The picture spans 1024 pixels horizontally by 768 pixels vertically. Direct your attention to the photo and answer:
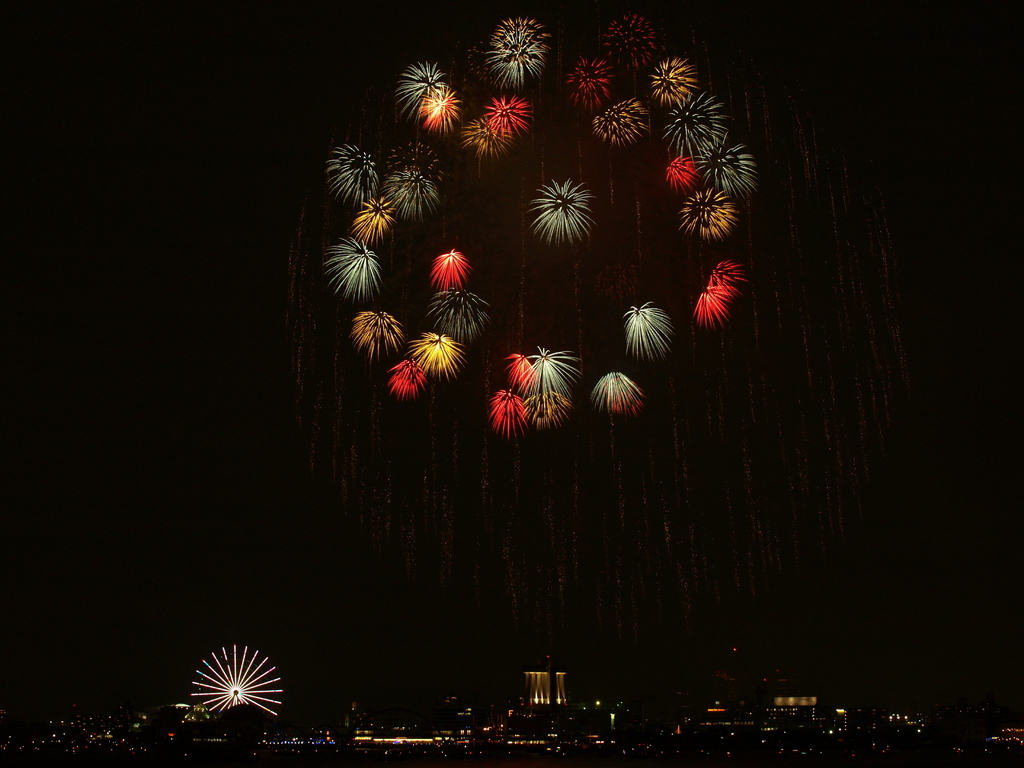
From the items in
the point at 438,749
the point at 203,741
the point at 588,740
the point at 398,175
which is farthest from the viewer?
the point at 588,740

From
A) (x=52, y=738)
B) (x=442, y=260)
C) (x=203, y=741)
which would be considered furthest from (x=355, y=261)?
(x=52, y=738)

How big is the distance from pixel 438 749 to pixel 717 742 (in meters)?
51.2

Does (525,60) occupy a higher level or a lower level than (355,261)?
higher

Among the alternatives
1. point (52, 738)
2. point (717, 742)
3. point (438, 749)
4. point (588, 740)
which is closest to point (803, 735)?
point (717, 742)

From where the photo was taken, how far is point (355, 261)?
102 feet

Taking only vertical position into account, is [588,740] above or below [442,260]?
below

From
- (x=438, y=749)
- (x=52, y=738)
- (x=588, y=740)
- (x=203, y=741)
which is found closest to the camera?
(x=203, y=741)

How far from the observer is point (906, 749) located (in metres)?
190

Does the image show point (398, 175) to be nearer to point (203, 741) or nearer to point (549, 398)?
point (549, 398)

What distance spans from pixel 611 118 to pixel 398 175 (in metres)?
6.86

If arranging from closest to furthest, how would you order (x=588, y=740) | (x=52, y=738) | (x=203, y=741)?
1. (x=203, y=741)
2. (x=588, y=740)
3. (x=52, y=738)

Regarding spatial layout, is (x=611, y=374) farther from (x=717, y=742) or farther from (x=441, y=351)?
(x=717, y=742)

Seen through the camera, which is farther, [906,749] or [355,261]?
[906,749]

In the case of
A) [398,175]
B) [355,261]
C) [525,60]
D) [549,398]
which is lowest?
[549,398]
